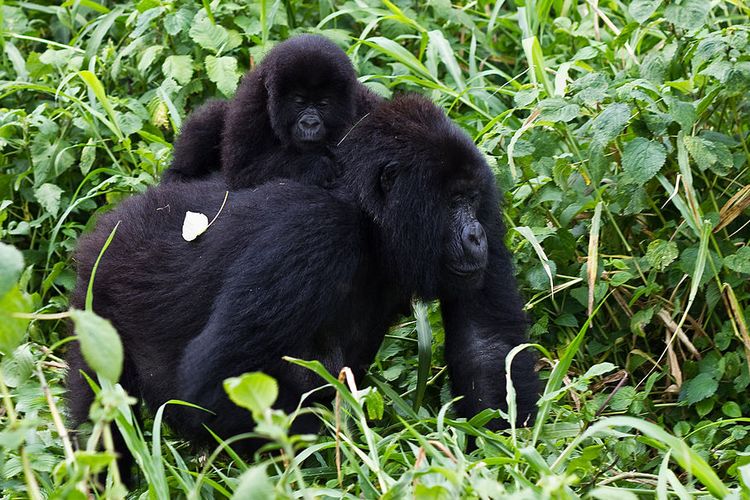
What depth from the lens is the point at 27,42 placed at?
522 cm

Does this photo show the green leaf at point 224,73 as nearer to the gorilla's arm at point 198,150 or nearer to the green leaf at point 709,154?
the gorilla's arm at point 198,150

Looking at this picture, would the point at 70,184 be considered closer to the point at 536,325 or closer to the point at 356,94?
the point at 356,94

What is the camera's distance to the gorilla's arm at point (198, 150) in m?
4.04

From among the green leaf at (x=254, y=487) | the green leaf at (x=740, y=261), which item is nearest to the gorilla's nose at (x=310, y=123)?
the green leaf at (x=740, y=261)

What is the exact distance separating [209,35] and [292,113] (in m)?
1.10

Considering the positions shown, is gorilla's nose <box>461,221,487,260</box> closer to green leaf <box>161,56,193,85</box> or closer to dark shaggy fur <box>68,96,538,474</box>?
dark shaggy fur <box>68,96,538,474</box>

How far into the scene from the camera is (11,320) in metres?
2.21

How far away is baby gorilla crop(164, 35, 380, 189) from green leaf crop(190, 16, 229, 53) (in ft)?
2.54

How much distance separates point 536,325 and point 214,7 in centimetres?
202

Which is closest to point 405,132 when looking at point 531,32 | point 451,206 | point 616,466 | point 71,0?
point 451,206

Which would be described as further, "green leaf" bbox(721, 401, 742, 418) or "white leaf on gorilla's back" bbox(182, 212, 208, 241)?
"green leaf" bbox(721, 401, 742, 418)

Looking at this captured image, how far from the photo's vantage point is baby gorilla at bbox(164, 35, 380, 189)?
363cm

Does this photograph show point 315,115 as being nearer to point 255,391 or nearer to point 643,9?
point 643,9

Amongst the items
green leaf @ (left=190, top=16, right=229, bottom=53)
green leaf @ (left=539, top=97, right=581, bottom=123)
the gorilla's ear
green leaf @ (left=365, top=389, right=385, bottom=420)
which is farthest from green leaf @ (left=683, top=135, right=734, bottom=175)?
green leaf @ (left=190, top=16, right=229, bottom=53)
